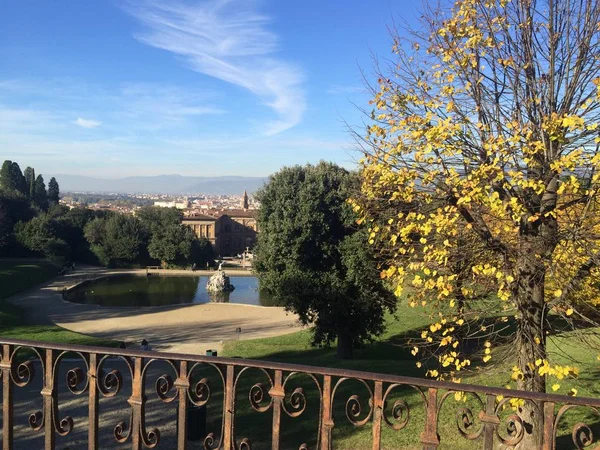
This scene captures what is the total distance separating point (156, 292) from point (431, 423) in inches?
1574

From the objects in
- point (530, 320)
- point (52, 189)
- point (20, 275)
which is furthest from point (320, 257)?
point (52, 189)

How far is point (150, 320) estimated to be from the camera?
84.7 ft

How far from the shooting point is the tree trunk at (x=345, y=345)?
1498 centimetres

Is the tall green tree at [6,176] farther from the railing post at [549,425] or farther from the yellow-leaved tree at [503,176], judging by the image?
the railing post at [549,425]

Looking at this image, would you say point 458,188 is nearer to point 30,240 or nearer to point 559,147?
point 559,147

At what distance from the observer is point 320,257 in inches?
563

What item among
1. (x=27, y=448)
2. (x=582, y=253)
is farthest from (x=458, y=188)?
(x=27, y=448)

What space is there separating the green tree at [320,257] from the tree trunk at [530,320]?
7653 millimetres

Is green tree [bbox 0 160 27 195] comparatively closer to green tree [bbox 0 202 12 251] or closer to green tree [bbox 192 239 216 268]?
green tree [bbox 0 202 12 251]

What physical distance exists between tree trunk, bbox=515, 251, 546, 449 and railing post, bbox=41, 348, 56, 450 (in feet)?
15.7

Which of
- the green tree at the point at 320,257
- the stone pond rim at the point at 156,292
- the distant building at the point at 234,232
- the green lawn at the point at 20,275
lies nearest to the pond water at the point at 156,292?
the stone pond rim at the point at 156,292

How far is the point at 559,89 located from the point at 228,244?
8142 cm

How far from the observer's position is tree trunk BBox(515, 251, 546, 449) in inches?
215

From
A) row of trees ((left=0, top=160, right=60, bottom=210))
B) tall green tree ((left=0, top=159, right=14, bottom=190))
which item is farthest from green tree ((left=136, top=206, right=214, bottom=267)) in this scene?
tall green tree ((left=0, top=159, right=14, bottom=190))
